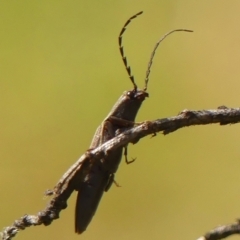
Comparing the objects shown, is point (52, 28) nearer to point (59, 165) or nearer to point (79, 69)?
point (79, 69)

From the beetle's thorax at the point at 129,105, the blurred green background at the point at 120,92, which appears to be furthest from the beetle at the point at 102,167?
the blurred green background at the point at 120,92

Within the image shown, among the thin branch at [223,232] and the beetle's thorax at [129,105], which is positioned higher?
the beetle's thorax at [129,105]

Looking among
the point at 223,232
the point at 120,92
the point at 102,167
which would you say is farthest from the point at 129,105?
the point at 120,92

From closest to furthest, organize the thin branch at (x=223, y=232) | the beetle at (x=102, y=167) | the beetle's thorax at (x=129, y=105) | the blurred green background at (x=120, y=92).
A: the thin branch at (x=223, y=232) < the beetle at (x=102, y=167) < the beetle's thorax at (x=129, y=105) < the blurred green background at (x=120, y=92)

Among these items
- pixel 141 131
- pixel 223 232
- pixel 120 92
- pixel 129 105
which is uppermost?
pixel 120 92

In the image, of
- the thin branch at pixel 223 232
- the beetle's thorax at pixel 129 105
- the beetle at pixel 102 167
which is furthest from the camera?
the beetle's thorax at pixel 129 105

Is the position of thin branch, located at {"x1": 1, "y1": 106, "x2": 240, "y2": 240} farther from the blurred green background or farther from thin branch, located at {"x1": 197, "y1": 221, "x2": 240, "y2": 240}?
the blurred green background

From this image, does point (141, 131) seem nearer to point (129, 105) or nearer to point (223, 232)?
point (223, 232)

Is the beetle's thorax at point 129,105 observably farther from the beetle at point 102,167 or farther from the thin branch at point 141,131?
the thin branch at point 141,131
